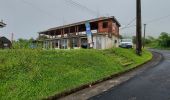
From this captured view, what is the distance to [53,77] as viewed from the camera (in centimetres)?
1141

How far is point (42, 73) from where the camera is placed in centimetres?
1149

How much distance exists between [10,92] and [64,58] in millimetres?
6892

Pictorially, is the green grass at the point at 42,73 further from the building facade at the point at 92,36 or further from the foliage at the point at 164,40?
the foliage at the point at 164,40

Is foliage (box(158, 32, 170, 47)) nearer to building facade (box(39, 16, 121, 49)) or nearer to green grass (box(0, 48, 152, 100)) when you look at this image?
Result: building facade (box(39, 16, 121, 49))

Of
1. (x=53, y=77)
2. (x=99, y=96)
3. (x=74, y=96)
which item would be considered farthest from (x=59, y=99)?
(x=53, y=77)

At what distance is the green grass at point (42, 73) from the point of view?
933 cm

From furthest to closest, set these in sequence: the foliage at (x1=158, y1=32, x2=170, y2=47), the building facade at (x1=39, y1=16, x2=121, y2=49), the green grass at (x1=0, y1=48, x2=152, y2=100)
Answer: the foliage at (x1=158, y1=32, x2=170, y2=47) < the building facade at (x1=39, y1=16, x2=121, y2=49) < the green grass at (x1=0, y1=48, x2=152, y2=100)

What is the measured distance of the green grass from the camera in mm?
9333

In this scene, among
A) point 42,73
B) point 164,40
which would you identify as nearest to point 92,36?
point 42,73

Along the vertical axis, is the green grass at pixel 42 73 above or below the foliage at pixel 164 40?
below

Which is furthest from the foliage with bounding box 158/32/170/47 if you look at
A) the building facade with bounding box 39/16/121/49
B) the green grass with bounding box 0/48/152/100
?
the green grass with bounding box 0/48/152/100

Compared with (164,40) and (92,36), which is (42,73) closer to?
(92,36)

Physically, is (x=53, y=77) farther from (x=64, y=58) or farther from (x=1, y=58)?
(x=64, y=58)

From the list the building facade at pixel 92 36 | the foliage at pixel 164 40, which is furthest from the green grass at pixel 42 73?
the foliage at pixel 164 40
